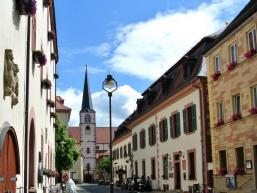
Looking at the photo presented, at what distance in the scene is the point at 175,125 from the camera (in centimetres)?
3822

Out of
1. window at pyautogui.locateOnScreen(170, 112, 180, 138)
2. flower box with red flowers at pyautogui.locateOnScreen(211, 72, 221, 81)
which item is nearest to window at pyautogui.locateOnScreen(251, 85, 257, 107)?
flower box with red flowers at pyautogui.locateOnScreen(211, 72, 221, 81)

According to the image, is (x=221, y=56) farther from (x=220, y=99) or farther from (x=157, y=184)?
(x=157, y=184)

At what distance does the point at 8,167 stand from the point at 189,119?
1025 inches

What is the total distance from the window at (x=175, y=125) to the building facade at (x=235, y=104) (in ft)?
27.1

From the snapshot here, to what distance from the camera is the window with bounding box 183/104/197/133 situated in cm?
3328

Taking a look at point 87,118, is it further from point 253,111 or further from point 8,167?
point 8,167

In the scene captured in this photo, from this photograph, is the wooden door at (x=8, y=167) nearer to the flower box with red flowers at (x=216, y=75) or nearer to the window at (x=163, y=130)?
the flower box with red flowers at (x=216, y=75)

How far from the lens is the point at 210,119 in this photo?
29.5 meters

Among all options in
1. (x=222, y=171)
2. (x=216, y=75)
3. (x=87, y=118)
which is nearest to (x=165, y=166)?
(x=222, y=171)

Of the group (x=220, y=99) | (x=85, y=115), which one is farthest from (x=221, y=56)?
(x=85, y=115)

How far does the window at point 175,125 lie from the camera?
3731 cm

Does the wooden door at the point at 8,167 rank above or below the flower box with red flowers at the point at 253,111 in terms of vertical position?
below

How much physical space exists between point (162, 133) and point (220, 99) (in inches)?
599

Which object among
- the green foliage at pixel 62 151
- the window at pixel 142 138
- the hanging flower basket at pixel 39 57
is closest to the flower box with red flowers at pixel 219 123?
the hanging flower basket at pixel 39 57
